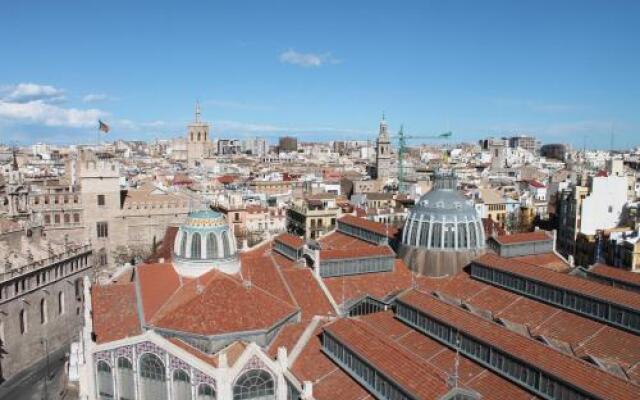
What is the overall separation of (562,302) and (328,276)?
64.6ft

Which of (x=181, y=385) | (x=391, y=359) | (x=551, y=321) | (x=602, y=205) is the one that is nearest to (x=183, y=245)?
(x=181, y=385)

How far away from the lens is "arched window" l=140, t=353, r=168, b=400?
134ft

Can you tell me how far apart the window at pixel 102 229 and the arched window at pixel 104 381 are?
5129 centimetres

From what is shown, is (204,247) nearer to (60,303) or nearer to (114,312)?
(114,312)

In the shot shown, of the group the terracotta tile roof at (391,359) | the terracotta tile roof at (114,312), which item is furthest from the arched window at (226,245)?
the terracotta tile roof at (391,359)

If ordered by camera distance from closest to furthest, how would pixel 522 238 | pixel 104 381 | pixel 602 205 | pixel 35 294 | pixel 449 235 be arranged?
1. pixel 104 381
2. pixel 449 235
3. pixel 522 238
4. pixel 35 294
5. pixel 602 205

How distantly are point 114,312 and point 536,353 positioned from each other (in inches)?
1230

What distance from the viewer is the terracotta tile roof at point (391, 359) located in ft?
104

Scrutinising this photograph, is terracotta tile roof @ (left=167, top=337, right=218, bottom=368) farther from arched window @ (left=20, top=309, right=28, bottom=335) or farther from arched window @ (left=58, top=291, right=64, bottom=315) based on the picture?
arched window @ (left=58, top=291, right=64, bottom=315)

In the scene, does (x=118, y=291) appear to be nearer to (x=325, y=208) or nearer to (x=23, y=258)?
(x=23, y=258)

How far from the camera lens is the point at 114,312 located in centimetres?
4622

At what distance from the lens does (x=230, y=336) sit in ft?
134

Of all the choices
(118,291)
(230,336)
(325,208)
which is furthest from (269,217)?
(230,336)

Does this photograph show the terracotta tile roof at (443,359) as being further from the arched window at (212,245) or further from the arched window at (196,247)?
the arched window at (196,247)
